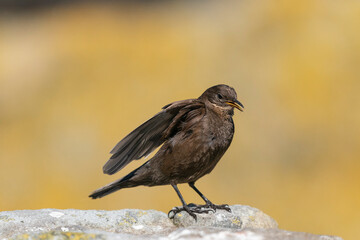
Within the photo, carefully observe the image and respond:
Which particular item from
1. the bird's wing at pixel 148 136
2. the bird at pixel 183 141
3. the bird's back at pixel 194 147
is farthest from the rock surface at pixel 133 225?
the bird's wing at pixel 148 136

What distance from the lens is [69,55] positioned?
17141mm

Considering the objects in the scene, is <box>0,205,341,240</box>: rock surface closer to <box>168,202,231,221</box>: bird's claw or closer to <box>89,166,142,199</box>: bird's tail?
<box>168,202,231,221</box>: bird's claw

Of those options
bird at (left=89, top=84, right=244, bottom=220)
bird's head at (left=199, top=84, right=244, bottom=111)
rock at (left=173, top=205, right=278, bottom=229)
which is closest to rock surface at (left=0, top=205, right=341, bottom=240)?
rock at (left=173, top=205, right=278, bottom=229)

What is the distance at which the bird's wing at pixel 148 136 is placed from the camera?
22.1 feet

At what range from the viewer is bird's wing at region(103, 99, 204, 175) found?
6723 millimetres

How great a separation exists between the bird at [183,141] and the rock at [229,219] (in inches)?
5.3

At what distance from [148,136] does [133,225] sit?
4.02 feet

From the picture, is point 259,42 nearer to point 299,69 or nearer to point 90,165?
point 299,69

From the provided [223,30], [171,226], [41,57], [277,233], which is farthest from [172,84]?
[277,233]

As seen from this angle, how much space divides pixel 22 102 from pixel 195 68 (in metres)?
4.76

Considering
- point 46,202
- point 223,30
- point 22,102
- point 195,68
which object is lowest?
point 46,202

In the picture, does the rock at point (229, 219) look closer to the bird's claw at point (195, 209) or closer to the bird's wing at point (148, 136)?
the bird's claw at point (195, 209)

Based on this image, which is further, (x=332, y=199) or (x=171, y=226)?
(x=332, y=199)

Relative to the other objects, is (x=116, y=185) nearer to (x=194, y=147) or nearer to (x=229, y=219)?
(x=194, y=147)
